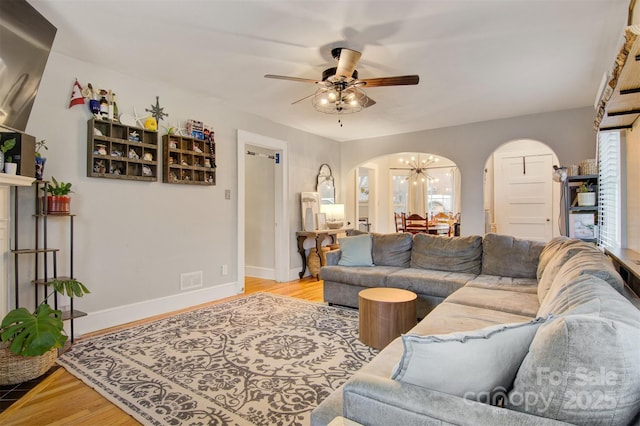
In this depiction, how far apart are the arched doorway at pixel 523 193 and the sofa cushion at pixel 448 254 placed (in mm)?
3084

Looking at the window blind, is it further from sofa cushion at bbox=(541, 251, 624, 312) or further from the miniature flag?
the miniature flag

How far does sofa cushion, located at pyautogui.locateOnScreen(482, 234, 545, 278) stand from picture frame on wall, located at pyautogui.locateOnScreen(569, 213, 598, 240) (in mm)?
853

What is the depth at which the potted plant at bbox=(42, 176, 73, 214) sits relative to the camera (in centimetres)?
284

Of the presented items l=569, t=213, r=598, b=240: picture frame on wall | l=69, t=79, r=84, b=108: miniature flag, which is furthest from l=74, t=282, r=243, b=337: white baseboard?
l=569, t=213, r=598, b=240: picture frame on wall

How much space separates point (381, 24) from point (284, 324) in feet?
9.07

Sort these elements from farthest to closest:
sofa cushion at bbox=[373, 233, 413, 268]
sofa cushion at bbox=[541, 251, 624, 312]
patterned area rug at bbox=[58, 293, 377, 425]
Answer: sofa cushion at bbox=[373, 233, 413, 268] < patterned area rug at bbox=[58, 293, 377, 425] < sofa cushion at bbox=[541, 251, 624, 312]

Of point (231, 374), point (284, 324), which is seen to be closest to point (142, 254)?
point (284, 324)

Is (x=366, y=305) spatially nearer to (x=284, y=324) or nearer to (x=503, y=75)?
(x=284, y=324)

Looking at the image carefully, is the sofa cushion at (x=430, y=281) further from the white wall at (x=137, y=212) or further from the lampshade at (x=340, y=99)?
the white wall at (x=137, y=212)

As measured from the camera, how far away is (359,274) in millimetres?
3861

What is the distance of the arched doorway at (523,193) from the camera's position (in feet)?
22.2

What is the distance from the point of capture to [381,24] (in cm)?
257

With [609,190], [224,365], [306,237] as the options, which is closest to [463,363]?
[224,365]

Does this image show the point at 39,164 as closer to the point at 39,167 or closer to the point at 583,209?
the point at 39,167
